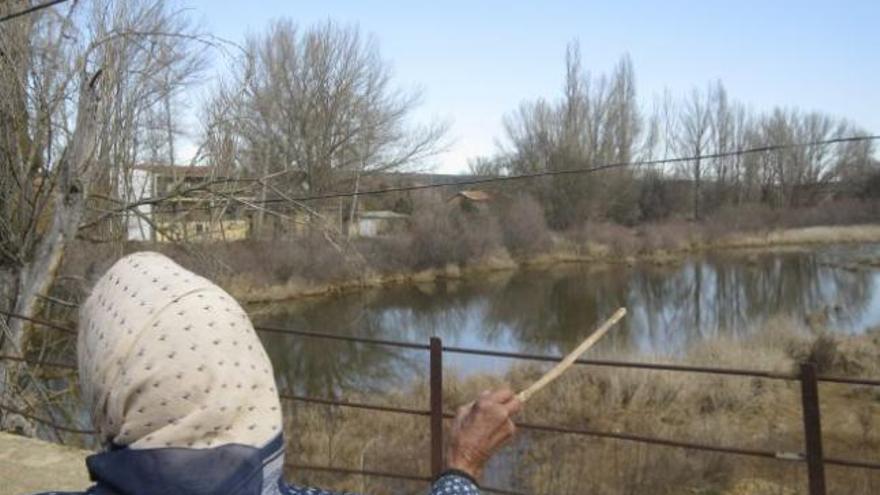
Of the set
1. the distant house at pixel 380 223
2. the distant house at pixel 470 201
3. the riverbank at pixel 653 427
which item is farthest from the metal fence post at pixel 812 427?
the distant house at pixel 470 201

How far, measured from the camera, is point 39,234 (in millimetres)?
7934

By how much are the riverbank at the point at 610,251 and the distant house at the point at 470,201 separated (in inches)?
184

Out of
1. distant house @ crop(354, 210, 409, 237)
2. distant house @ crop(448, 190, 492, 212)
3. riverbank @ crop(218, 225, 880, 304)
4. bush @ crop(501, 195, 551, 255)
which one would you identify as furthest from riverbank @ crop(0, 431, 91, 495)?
distant house @ crop(448, 190, 492, 212)

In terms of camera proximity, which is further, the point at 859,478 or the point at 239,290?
the point at 239,290

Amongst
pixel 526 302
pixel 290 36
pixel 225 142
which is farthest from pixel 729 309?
pixel 290 36

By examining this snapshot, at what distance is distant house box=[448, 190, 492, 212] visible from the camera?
4119 centimetres

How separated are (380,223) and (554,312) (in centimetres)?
1674

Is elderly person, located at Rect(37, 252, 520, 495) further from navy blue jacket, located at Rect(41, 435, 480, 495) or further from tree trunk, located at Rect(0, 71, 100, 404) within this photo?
tree trunk, located at Rect(0, 71, 100, 404)

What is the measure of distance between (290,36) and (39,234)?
27.1m

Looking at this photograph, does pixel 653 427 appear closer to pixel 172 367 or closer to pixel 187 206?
pixel 187 206

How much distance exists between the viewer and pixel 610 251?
129 ft

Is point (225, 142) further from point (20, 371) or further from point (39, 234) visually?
point (20, 371)

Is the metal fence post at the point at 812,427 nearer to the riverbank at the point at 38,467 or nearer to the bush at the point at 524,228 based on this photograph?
the riverbank at the point at 38,467

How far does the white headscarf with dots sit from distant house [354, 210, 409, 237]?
34.6m
